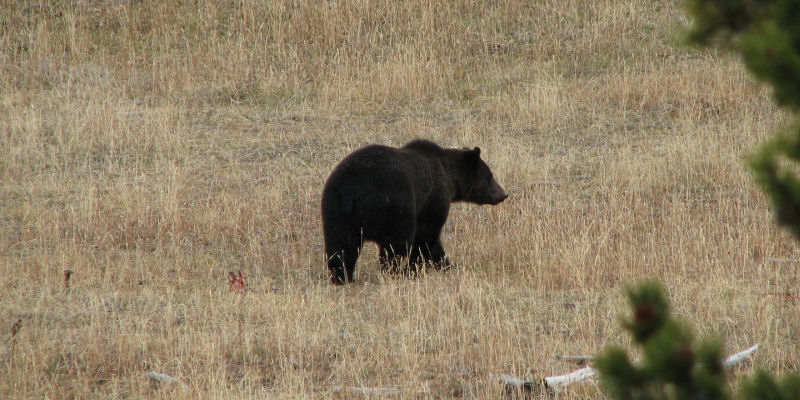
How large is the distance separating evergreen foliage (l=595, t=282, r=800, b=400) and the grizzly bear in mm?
5124

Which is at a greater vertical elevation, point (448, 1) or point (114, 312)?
point (448, 1)

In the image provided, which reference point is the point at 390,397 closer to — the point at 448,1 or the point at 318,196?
the point at 318,196

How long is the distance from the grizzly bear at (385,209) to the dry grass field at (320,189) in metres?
0.33

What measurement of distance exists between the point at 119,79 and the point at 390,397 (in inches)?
446

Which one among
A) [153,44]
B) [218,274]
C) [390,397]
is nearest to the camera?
[390,397]

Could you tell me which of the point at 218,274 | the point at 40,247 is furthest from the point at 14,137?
the point at 218,274

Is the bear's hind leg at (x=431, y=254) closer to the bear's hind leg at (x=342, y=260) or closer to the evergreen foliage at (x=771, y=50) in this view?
the bear's hind leg at (x=342, y=260)

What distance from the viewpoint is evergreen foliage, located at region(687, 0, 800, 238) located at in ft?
6.35

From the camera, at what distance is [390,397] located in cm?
505

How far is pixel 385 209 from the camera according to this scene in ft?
24.2

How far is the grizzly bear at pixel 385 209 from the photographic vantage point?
7.30 meters

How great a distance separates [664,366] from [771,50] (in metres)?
0.74

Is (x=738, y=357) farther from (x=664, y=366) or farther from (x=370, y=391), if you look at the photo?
(x=664, y=366)

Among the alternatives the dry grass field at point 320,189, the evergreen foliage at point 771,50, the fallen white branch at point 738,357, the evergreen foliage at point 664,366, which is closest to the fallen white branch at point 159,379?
the dry grass field at point 320,189
